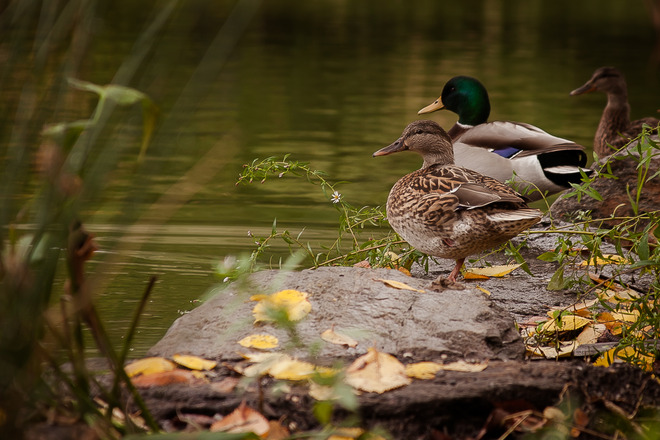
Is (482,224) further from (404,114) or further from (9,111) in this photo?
(404,114)

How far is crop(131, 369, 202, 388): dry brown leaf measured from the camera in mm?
2801

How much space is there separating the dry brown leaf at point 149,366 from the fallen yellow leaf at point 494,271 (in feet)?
A: 7.06

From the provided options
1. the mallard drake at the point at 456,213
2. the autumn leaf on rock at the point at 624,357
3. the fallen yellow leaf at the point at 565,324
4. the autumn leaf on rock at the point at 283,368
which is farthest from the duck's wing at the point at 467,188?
the autumn leaf on rock at the point at 283,368

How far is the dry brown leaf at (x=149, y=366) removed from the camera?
2883 millimetres

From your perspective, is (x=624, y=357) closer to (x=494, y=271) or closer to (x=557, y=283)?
(x=557, y=283)

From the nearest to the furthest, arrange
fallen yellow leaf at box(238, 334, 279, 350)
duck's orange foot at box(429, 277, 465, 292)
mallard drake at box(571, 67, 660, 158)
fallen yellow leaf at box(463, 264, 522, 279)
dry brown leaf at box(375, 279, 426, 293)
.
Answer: fallen yellow leaf at box(238, 334, 279, 350), dry brown leaf at box(375, 279, 426, 293), duck's orange foot at box(429, 277, 465, 292), fallen yellow leaf at box(463, 264, 522, 279), mallard drake at box(571, 67, 660, 158)

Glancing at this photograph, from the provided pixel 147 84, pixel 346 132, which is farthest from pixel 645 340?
pixel 346 132

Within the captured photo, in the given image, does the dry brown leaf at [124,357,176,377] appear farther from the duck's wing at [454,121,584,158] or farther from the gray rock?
the duck's wing at [454,121,584,158]

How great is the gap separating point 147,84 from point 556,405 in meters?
1.54

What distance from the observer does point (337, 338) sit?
10.6ft

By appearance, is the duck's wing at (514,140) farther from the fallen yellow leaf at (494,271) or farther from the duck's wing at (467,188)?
the duck's wing at (467,188)

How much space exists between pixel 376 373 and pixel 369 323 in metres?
0.53

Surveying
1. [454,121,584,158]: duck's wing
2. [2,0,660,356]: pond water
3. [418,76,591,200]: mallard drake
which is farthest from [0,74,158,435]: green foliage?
[454,121,584,158]: duck's wing

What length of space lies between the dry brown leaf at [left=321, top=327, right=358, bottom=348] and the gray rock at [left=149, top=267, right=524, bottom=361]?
0.07 ft
